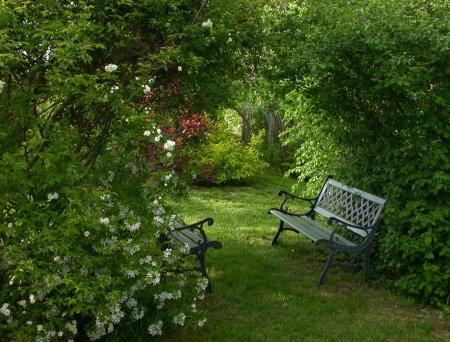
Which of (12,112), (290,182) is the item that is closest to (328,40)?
(12,112)

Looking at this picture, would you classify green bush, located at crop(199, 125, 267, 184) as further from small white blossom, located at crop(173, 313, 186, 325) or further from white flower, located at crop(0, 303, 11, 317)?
white flower, located at crop(0, 303, 11, 317)

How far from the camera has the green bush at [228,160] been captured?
11.9m

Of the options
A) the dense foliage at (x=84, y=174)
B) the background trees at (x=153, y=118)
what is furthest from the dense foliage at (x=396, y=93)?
the dense foliage at (x=84, y=174)

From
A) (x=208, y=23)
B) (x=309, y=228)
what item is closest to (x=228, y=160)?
(x=309, y=228)

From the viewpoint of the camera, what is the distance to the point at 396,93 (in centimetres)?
479

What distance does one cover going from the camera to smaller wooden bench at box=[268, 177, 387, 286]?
5164 millimetres

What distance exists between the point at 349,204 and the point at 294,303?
5.34 feet

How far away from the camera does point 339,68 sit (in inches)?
196

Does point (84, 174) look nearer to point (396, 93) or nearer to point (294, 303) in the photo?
point (294, 303)

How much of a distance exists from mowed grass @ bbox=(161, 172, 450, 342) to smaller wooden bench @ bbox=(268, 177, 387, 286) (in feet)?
0.89

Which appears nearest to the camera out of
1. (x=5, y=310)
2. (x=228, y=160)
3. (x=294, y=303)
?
(x=5, y=310)

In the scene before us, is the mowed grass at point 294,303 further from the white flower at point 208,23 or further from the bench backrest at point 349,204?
the white flower at point 208,23

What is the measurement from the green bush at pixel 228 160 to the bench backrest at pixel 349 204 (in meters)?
5.37

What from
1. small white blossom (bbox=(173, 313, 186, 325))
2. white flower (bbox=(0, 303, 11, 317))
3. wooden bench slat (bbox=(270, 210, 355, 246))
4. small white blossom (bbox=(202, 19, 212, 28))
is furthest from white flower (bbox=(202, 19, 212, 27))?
white flower (bbox=(0, 303, 11, 317))
